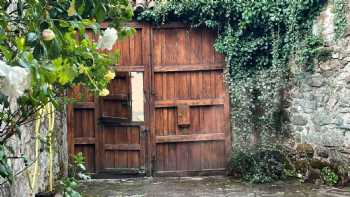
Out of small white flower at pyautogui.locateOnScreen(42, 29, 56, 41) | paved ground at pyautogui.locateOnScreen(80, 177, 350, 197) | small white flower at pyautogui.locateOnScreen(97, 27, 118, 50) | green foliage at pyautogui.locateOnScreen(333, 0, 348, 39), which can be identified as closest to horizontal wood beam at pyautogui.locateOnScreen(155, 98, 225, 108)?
paved ground at pyautogui.locateOnScreen(80, 177, 350, 197)

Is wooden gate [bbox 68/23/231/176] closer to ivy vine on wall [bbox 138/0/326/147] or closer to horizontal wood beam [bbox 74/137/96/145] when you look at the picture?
horizontal wood beam [bbox 74/137/96/145]

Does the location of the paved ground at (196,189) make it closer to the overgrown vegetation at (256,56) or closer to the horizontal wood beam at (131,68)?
the overgrown vegetation at (256,56)

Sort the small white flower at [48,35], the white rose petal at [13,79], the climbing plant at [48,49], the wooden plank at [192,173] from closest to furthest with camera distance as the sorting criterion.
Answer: the white rose petal at [13,79] < the climbing plant at [48,49] < the small white flower at [48,35] < the wooden plank at [192,173]

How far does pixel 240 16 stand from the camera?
218 inches

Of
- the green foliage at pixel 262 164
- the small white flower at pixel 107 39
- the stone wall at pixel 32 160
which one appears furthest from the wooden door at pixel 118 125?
the small white flower at pixel 107 39

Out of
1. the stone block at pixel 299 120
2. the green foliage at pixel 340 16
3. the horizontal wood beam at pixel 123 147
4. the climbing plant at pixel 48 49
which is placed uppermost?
the green foliage at pixel 340 16

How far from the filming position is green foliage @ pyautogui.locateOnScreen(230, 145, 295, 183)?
17.5 feet

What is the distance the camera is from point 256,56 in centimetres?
568

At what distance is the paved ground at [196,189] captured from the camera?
4.74 metres

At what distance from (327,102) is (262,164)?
105 centimetres

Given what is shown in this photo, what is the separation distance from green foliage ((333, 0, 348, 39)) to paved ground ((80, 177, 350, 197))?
1.71 metres

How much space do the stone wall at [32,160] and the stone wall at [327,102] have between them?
9.28 ft

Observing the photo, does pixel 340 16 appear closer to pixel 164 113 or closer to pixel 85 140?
pixel 164 113

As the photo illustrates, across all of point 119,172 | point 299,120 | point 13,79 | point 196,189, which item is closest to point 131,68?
point 119,172
